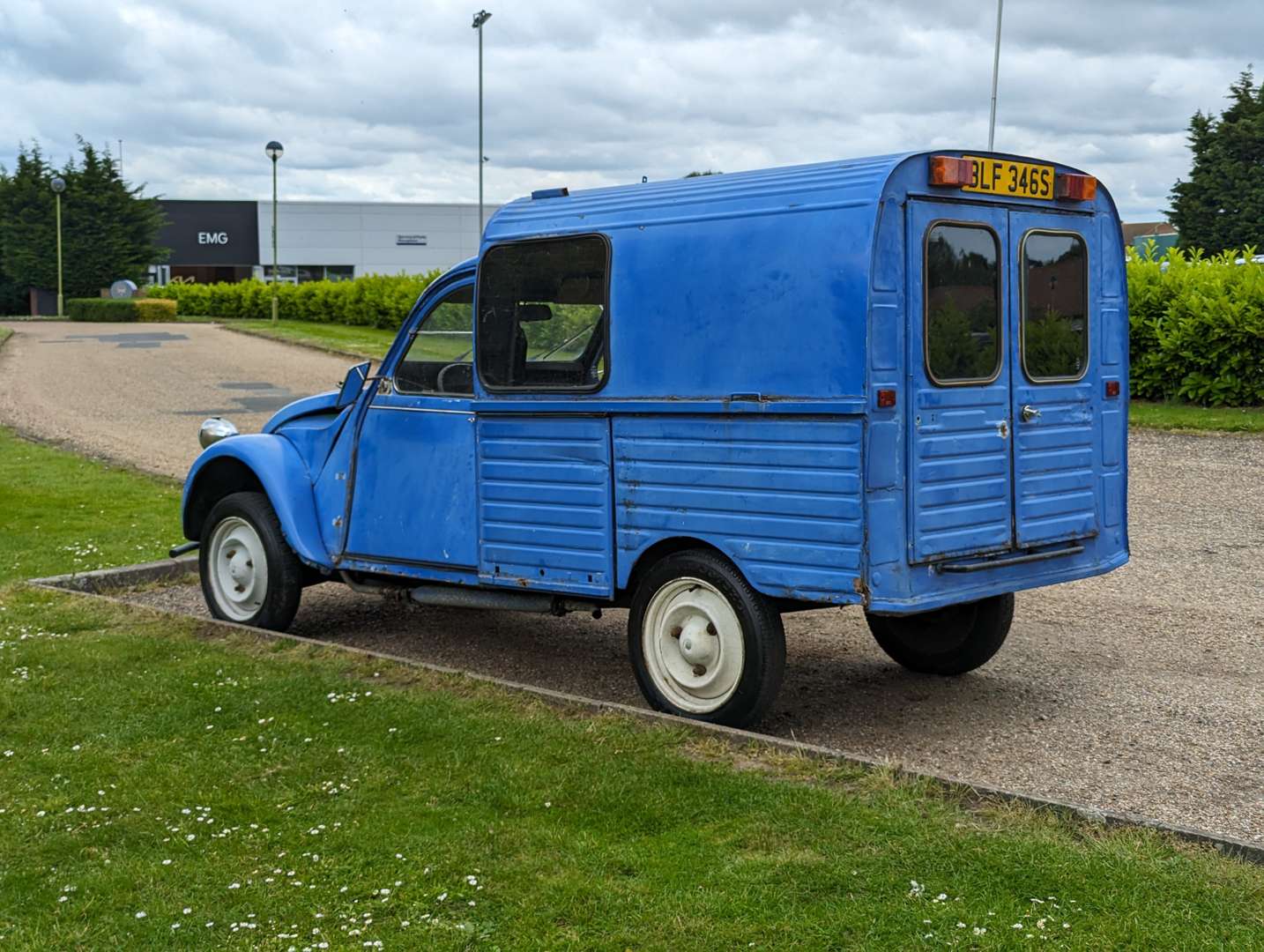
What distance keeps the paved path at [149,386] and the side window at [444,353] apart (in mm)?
7480

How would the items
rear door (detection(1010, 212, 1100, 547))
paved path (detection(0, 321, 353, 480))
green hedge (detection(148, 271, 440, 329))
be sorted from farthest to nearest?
green hedge (detection(148, 271, 440, 329)), paved path (detection(0, 321, 353, 480)), rear door (detection(1010, 212, 1100, 547))

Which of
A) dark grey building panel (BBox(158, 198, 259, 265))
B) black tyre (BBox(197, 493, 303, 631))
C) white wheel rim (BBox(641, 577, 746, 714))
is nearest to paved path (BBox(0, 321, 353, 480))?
black tyre (BBox(197, 493, 303, 631))

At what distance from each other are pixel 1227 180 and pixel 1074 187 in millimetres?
45423

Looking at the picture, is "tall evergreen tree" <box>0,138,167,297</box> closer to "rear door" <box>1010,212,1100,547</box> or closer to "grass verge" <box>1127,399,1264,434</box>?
"grass verge" <box>1127,399,1264,434</box>

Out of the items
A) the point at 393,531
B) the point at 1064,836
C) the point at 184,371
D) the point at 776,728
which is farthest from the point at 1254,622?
the point at 184,371

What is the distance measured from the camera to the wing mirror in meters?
7.69

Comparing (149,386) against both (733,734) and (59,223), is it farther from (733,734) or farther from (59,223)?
(59,223)

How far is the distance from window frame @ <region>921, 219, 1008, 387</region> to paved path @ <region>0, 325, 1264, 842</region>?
1518 millimetres

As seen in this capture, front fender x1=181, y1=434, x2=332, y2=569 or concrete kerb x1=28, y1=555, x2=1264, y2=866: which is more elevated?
front fender x1=181, y1=434, x2=332, y2=569

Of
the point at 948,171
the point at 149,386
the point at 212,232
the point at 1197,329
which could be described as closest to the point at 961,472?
the point at 948,171

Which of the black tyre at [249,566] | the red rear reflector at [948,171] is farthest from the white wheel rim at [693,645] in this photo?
the black tyre at [249,566]

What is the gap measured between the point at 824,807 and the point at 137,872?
2258 millimetres

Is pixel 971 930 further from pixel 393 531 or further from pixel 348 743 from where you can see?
pixel 393 531

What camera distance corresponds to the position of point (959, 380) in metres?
5.91
